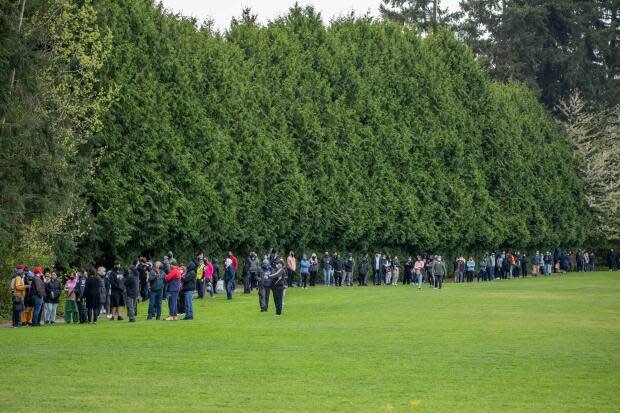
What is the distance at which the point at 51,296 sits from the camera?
34.6 m

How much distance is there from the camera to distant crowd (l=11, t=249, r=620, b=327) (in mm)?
33625

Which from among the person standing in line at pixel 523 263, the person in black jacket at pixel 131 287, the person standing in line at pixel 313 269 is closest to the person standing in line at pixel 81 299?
the person in black jacket at pixel 131 287

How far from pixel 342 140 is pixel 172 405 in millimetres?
52939

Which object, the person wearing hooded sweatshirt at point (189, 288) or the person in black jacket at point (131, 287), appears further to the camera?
the person wearing hooded sweatshirt at point (189, 288)

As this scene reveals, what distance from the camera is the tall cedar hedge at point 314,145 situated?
49.0 m

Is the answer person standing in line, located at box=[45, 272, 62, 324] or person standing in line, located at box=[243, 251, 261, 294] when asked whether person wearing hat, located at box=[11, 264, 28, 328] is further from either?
person standing in line, located at box=[243, 251, 261, 294]

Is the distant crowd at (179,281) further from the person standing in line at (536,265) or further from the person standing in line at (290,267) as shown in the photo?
the person standing in line at (536,265)

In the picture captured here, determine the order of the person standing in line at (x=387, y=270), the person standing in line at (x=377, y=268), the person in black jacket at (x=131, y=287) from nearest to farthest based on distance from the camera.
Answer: the person in black jacket at (x=131, y=287), the person standing in line at (x=377, y=268), the person standing in line at (x=387, y=270)

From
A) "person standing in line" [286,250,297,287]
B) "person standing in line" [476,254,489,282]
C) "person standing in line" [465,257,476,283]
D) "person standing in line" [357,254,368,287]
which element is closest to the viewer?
"person standing in line" [286,250,297,287]

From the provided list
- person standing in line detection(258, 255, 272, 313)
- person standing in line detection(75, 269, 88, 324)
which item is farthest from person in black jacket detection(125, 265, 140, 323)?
person standing in line detection(258, 255, 272, 313)

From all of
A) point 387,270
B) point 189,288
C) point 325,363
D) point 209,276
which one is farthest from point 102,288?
point 387,270

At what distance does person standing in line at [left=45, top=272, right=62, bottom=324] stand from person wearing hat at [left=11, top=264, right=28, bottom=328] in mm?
1041

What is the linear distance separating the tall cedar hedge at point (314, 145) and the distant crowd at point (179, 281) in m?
2.44

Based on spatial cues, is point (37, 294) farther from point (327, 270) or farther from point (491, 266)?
point (491, 266)
